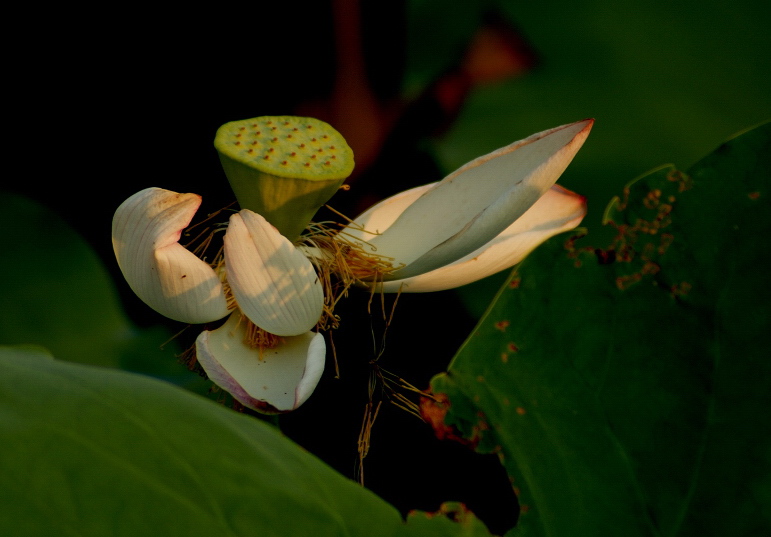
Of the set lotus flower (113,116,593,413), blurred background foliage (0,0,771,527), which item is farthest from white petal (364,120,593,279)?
blurred background foliage (0,0,771,527)

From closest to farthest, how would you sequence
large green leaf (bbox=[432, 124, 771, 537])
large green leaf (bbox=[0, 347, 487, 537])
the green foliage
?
large green leaf (bbox=[0, 347, 487, 537]), large green leaf (bbox=[432, 124, 771, 537]), the green foliage

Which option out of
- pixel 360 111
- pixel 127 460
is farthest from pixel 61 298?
pixel 127 460

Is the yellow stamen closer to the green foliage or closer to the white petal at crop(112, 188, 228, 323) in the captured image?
the white petal at crop(112, 188, 228, 323)

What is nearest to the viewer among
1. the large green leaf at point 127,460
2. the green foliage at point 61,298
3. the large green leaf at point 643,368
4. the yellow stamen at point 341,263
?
the large green leaf at point 127,460

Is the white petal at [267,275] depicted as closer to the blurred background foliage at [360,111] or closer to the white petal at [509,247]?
the white petal at [509,247]

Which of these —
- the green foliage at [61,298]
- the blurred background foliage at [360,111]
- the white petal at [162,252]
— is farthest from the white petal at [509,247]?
the green foliage at [61,298]

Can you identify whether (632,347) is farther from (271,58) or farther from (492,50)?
(271,58)
